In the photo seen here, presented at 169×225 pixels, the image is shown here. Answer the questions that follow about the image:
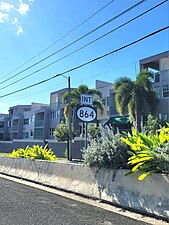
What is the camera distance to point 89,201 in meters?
7.93

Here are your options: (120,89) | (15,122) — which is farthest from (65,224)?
(15,122)

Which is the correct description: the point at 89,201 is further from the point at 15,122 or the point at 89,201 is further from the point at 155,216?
the point at 15,122

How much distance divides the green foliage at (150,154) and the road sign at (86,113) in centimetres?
A: 382

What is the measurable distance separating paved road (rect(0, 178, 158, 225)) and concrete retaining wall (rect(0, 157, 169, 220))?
0.67 meters

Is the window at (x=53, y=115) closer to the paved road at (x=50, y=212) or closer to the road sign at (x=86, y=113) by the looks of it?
the road sign at (x=86, y=113)

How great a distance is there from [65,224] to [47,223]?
0.35 meters

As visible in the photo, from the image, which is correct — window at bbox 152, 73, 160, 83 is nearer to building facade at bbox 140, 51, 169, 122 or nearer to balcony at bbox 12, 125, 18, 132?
building facade at bbox 140, 51, 169, 122

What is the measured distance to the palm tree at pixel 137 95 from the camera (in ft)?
102

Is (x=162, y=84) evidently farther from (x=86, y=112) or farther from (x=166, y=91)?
(x=86, y=112)

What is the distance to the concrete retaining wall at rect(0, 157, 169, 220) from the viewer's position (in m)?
6.46

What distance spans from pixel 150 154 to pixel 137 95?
24459mm

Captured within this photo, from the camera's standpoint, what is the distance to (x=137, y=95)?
30.9 meters

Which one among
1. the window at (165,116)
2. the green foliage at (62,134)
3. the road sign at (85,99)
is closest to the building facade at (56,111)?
the green foliage at (62,134)

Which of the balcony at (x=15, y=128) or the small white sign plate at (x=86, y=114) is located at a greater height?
the balcony at (x=15, y=128)
